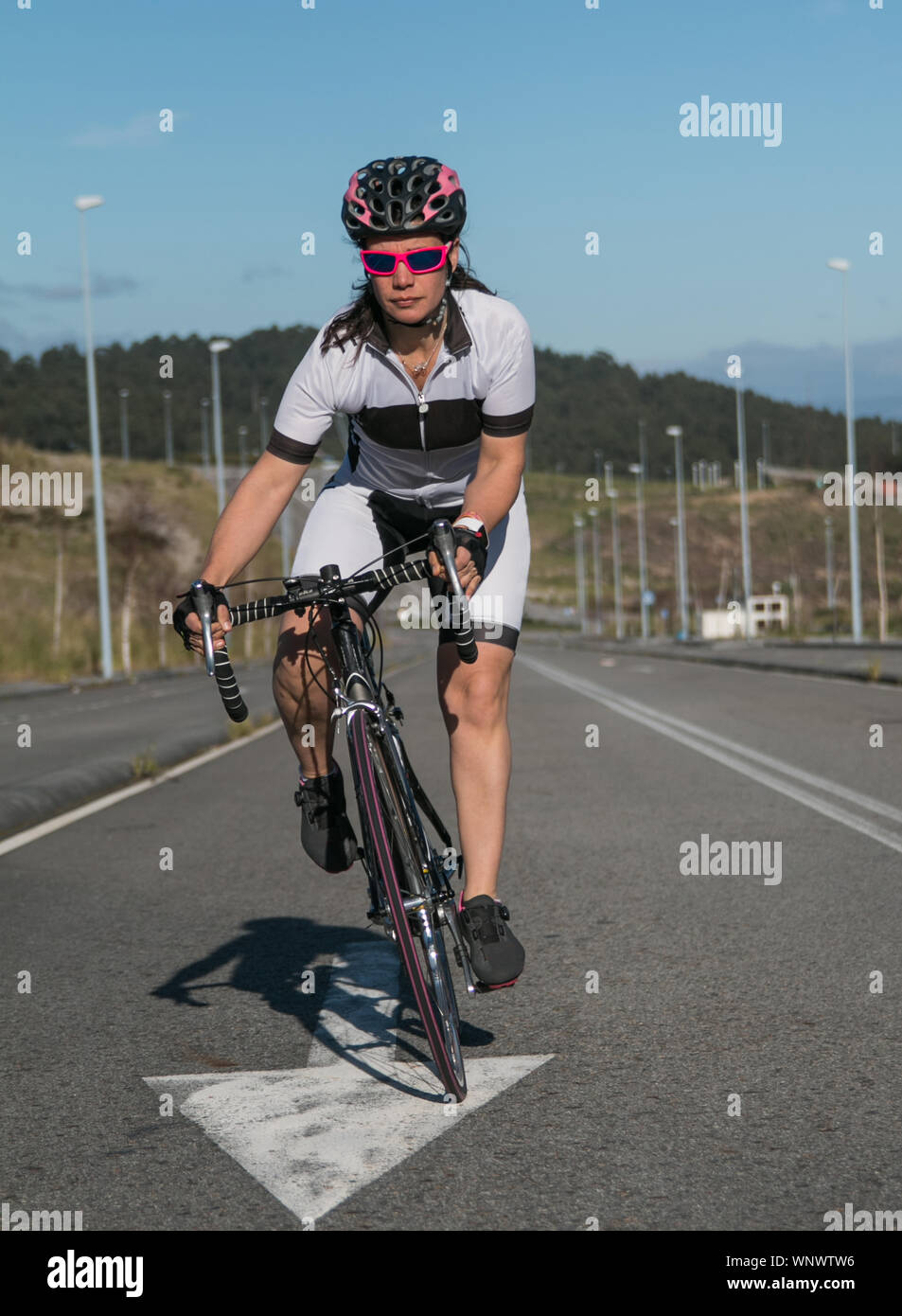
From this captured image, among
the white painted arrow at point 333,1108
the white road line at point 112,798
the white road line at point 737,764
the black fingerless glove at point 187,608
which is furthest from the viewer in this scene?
the white road line at point 112,798

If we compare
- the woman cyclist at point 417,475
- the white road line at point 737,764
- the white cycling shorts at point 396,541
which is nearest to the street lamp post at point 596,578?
the white road line at point 737,764

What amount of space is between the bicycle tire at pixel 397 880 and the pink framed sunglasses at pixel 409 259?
1.16 m

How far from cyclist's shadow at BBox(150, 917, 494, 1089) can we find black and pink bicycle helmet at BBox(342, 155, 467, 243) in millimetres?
2201

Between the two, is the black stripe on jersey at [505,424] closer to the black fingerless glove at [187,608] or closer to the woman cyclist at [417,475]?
the woman cyclist at [417,475]

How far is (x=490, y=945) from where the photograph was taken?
4.23m

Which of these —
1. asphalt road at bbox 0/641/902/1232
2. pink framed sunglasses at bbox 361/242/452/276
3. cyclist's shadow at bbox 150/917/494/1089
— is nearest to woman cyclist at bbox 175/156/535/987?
pink framed sunglasses at bbox 361/242/452/276

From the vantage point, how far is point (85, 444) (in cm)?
14362

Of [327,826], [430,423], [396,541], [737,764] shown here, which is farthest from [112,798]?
[430,423]

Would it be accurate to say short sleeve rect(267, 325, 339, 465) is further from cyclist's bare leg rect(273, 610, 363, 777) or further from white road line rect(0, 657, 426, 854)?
white road line rect(0, 657, 426, 854)

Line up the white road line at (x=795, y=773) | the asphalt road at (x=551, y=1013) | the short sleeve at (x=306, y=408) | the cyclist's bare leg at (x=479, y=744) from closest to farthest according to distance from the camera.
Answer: the asphalt road at (x=551, y=1013) → the short sleeve at (x=306, y=408) → the cyclist's bare leg at (x=479, y=744) → the white road line at (x=795, y=773)

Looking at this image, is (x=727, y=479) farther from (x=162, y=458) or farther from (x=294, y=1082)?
(x=294, y=1082)

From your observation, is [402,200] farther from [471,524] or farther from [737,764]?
[737,764]

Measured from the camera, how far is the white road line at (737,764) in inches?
333

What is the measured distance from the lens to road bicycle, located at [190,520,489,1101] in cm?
383
